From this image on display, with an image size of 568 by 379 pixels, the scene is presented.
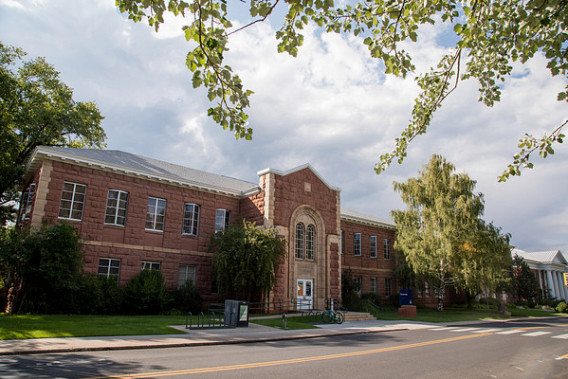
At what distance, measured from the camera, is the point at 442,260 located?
29.6 m

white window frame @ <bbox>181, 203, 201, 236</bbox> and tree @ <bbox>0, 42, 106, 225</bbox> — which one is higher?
tree @ <bbox>0, 42, 106, 225</bbox>

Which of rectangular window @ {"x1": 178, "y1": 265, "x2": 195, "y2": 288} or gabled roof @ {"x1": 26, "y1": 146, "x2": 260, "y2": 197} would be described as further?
rectangular window @ {"x1": 178, "y1": 265, "x2": 195, "y2": 288}

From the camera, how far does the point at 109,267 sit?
67.4 ft

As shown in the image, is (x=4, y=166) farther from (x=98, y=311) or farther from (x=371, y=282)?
(x=371, y=282)

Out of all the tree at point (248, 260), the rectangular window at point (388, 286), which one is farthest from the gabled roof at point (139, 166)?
the rectangular window at point (388, 286)

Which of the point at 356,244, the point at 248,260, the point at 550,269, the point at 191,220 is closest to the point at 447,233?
the point at 356,244

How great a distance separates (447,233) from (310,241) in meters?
10.2

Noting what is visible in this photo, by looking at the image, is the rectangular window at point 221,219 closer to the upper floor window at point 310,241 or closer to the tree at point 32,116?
the upper floor window at point 310,241

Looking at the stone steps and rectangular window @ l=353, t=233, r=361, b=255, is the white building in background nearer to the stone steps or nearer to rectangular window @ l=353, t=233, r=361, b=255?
rectangular window @ l=353, t=233, r=361, b=255

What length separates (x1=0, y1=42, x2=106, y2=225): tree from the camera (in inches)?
995

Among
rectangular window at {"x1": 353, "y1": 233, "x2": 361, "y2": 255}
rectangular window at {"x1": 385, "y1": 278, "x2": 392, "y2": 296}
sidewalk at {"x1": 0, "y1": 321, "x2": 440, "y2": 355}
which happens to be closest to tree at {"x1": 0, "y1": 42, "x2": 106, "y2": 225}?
sidewalk at {"x1": 0, "y1": 321, "x2": 440, "y2": 355}

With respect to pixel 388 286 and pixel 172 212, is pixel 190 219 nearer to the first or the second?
pixel 172 212

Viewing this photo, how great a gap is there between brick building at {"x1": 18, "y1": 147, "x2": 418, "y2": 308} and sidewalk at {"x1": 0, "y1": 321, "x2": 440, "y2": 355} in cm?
769

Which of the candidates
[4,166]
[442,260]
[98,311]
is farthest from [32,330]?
[442,260]
